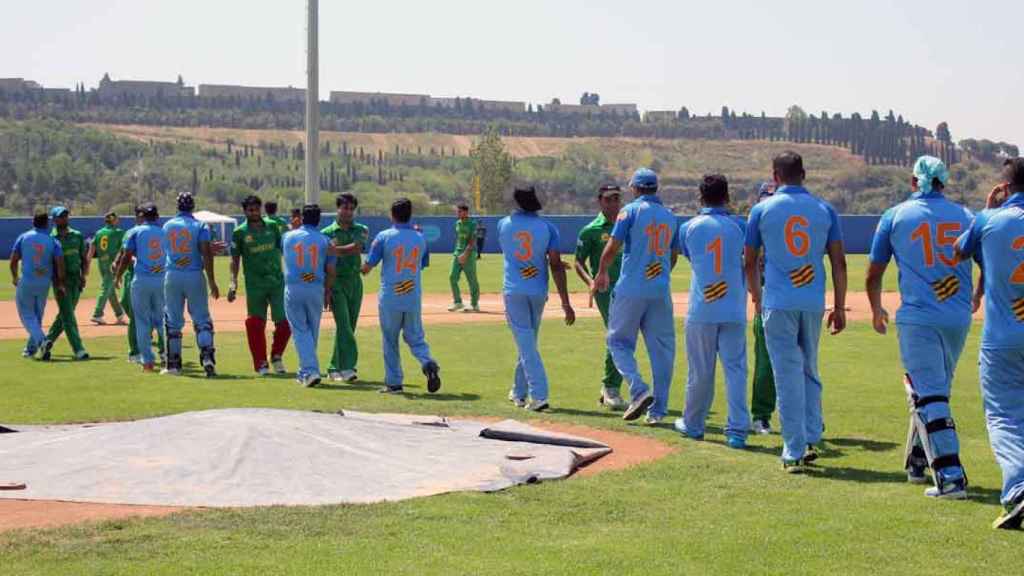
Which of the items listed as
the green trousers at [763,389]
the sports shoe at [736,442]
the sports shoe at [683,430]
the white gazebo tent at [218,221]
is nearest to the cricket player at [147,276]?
the sports shoe at [683,430]

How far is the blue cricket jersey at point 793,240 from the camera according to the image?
10.4m

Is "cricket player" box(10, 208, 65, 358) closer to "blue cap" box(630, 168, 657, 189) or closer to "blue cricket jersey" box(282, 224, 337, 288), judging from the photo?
"blue cricket jersey" box(282, 224, 337, 288)

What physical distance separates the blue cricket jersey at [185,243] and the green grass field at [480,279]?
54.3ft

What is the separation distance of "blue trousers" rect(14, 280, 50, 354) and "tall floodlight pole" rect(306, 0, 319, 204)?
907 centimetres

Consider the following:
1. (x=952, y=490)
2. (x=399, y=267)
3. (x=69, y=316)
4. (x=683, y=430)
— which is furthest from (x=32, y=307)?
(x=952, y=490)

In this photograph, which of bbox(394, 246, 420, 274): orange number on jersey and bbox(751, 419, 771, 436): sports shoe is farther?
bbox(394, 246, 420, 274): orange number on jersey

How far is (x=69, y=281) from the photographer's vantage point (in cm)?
1975

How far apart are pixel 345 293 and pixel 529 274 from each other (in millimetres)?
3648

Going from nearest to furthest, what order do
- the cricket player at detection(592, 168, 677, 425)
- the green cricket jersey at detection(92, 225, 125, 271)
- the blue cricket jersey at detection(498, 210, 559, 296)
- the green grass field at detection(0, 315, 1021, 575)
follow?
the green grass field at detection(0, 315, 1021, 575) < the cricket player at detection(592, 168, 677, 425) < the blue cricket jersey at detection(498, 210, 559, 296) < the green cricket jersey at detection(92, 225, 125, 271)

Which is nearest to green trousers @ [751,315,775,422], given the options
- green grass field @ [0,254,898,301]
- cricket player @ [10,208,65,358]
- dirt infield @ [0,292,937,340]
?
cricket player @ [10,208,65,358]

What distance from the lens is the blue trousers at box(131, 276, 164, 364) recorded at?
17781 mm

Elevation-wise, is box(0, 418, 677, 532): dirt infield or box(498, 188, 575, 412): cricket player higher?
box(498, 188, 575, 412): cricket player

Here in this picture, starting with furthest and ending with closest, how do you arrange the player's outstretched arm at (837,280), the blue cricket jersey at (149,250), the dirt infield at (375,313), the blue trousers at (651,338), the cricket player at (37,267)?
1. the dirt infield at (375,313)
2. the cricket player at (37,267)
3. the blue cricket jersey at (149,250)
4. the blue trousers at (651,338)
5. the player's outstretched arm at (837,280)

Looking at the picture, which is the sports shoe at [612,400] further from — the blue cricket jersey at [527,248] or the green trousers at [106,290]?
the green trousers at [106,290]
